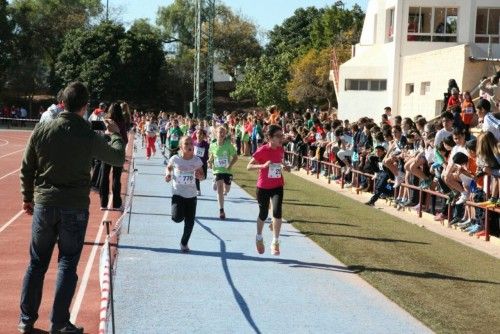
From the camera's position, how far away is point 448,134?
1706 centimetres

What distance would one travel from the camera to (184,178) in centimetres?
1207

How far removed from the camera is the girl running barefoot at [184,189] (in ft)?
39.4

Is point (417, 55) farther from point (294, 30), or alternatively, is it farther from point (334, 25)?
point (294, 30)

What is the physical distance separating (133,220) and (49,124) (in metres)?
8.76

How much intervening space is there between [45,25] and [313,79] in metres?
29.1

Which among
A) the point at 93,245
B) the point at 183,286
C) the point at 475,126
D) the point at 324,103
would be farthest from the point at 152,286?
the point at 324,103

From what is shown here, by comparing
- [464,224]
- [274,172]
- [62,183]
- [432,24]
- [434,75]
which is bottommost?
[464,224]

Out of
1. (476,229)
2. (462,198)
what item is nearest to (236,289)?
(476,229)

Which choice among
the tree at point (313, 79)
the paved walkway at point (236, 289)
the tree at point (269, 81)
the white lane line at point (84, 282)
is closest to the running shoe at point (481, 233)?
the paved walkway at point (236, 289)

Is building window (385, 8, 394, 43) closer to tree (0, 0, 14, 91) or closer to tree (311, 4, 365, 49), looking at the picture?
tree (311, 4, 365, 49)

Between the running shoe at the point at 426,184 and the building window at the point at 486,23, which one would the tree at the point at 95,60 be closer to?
the building window at the point at 486,23

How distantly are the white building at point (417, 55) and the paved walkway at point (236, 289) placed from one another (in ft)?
65.8

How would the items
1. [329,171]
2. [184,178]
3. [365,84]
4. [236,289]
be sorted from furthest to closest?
[365,84] < [329,171] < [184,178] < [236,289]

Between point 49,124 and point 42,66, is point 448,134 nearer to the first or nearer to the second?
point 49,124
